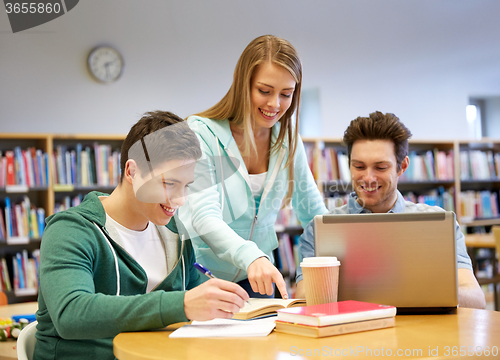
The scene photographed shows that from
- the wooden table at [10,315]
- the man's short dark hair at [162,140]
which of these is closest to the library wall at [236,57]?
the wooden table at [10,315]

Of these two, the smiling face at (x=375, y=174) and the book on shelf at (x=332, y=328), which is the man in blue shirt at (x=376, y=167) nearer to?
the smiling face at (x=375, y=174)

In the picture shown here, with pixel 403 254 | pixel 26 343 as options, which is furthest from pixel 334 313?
pixel 26 343

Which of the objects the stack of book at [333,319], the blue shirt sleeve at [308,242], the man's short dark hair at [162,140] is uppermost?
the man's short dark hair at [162,140]

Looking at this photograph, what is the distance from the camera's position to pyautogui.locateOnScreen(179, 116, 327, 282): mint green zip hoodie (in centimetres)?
139

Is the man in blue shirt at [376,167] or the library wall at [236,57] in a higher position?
the library wall at [236,57]

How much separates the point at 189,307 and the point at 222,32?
4.17 meters

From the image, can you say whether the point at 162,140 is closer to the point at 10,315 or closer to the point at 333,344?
the point at 333,344

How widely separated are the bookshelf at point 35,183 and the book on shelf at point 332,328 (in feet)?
10.7

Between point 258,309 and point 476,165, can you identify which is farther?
point 476,165

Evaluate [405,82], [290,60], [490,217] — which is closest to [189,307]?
[290,60]

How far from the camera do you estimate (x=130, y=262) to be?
118cm

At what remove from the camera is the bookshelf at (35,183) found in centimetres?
380

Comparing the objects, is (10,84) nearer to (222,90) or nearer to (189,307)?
(222,90)

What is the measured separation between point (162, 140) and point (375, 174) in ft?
2.76
